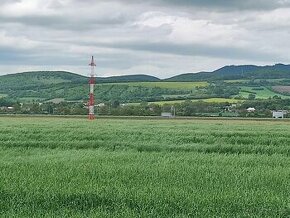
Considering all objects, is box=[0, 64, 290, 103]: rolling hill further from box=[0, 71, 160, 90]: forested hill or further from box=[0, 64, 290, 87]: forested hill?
box=[0, 71, 160, 90]: forested hill

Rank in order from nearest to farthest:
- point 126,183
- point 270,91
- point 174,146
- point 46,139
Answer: point 126,183 → point 174,146 → point 46,139 → point 270,91

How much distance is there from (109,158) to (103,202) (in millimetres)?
6926

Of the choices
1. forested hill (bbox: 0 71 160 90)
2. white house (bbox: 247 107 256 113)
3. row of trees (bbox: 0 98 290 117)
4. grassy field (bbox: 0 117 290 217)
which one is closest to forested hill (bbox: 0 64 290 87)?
forested hill (bbox: 0 71 160 90)

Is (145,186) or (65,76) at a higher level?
(65,76)

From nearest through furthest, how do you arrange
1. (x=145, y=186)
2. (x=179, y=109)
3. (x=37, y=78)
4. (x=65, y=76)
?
(x=145, y=186) < (x=179, y=109) < (x=37, y=78) < (x=65, y=76)

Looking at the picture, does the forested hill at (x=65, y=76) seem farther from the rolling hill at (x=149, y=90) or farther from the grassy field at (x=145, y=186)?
the grassy field at (x=145, y=186)

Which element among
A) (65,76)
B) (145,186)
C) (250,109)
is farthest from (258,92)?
(145,186)

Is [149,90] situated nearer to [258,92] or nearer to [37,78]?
[258,92]

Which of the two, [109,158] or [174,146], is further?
[174,146]

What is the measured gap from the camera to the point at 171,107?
87.9 m

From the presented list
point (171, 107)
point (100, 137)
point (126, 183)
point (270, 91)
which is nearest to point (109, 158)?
point (126, 183)

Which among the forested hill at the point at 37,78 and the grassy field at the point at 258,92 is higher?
the forested hill at the point at 37,78

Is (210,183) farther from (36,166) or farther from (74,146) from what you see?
(74,146)

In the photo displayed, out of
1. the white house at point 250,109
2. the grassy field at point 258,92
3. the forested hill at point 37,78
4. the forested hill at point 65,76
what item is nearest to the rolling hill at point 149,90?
the grassy field at point 258,92
